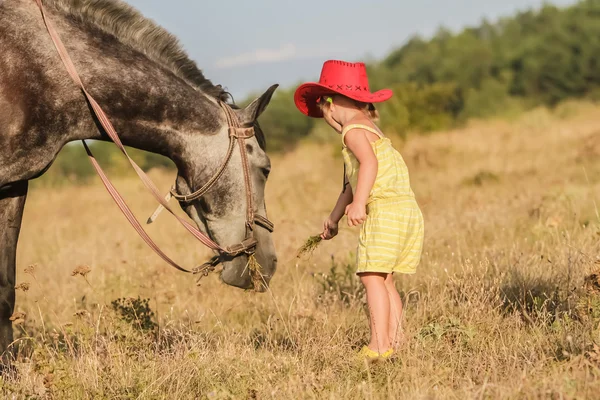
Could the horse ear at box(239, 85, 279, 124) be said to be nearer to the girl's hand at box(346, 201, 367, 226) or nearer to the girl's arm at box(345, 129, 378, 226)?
the girl's arm at box(345, 129, 378, 226)

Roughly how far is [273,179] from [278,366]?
13206 millimetres

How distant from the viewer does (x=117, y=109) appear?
13.8 ft

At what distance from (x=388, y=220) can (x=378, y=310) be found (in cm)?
50

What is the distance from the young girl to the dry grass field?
0.27 metres

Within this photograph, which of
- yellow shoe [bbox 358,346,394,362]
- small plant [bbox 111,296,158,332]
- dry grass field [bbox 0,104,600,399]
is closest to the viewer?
dry grass field [bbox 0,104,600,399]

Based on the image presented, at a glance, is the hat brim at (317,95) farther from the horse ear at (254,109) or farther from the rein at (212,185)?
the rein at (212,185)

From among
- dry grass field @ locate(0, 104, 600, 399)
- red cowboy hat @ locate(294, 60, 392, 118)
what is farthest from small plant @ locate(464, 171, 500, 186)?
red cowboy hat @ locate(294, 60, 392, 118)

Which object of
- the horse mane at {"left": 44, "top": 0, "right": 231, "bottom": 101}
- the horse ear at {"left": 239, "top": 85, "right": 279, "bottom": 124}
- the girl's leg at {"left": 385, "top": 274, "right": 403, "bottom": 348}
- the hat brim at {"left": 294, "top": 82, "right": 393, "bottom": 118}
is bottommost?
the girl's leg at {"left": 385, "top": 274, "right": 403, "bottom": 348}

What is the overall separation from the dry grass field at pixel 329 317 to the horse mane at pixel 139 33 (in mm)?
1316

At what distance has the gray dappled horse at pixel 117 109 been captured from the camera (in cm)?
394

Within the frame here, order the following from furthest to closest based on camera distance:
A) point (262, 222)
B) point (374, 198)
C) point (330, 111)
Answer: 1. point (262, 222)
2. point (330, 111)
3. point (374, 198)

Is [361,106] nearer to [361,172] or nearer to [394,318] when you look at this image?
[361,172]

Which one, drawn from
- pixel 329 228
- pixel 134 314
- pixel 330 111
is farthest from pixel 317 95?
pixel 134 314

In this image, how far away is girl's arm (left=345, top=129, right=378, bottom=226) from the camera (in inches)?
151
